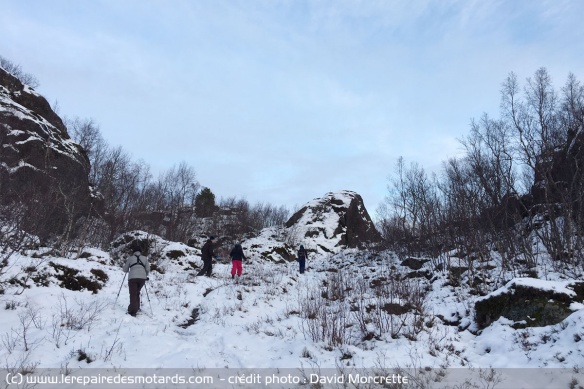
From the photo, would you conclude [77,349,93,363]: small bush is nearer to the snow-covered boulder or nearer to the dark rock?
the snow-covered boulder

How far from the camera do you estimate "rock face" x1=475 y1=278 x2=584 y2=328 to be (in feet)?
20.8

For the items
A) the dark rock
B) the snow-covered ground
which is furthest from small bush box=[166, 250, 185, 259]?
the dark rock

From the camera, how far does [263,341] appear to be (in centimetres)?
666

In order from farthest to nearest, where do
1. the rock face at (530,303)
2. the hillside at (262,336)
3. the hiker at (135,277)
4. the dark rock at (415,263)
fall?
the dark rock at (415,263) → the hiker at (135,277) → the rock face at (530,303) → the hillside at (262,336)

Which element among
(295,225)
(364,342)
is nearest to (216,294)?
(364,342)

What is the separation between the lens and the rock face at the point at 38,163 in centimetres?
1193

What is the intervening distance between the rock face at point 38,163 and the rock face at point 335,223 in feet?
70.9

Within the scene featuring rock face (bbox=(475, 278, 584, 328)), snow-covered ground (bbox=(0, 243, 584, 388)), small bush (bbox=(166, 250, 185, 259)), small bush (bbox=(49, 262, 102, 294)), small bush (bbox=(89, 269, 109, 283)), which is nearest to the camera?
snow-covered ground (bbox=(0, 243, 584, 388))

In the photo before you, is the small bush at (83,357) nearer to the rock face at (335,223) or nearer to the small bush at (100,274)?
the small bush at (100,274)

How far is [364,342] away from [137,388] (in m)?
4.24

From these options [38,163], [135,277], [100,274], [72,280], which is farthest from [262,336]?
[38,163]

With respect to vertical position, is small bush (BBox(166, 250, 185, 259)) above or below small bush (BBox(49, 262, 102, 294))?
above

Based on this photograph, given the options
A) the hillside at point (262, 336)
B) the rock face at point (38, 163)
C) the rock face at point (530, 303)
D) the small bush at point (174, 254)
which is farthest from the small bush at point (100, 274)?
the rock face at point (530, 303)

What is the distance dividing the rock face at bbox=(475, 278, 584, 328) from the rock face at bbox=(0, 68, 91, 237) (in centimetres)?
1267
